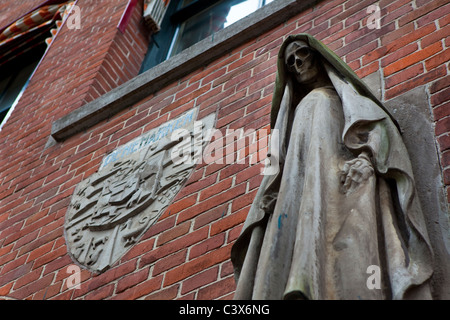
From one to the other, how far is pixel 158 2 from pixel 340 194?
174 inches

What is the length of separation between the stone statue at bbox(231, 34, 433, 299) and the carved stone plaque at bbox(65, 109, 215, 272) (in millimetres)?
1129

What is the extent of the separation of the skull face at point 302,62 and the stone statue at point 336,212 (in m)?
0.08

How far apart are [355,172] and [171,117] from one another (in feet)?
6.99

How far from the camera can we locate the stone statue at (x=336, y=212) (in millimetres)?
1667

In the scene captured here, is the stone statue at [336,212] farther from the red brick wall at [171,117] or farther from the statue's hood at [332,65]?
the red brick wall at [171,117]

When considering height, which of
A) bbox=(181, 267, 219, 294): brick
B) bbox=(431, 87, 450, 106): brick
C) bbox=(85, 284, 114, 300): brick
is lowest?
bbox=(85, 284, 114, 300): brick

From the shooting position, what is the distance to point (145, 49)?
5707mm

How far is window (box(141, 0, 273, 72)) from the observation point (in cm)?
543

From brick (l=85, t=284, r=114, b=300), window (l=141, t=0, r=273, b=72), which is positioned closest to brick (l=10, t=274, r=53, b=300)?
brick (l=85, t=284, r=114, b=300)

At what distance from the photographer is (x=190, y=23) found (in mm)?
5918

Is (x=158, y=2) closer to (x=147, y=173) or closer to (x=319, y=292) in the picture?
(x=147, y=173)

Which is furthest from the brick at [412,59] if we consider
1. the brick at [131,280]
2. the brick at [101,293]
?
the brick at [101,293]

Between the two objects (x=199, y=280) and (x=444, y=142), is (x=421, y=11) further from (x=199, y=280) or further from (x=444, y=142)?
(x=199, y=280)

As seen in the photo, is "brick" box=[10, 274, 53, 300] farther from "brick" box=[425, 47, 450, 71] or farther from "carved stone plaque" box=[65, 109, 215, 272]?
"brick" box=[425, 47, 450, 71]
